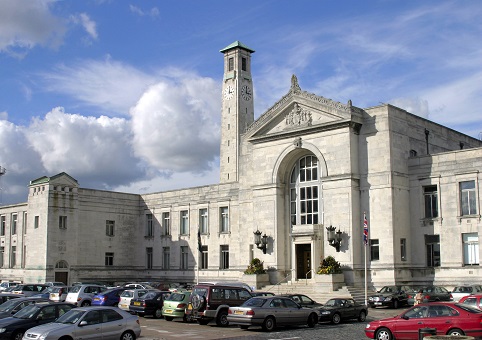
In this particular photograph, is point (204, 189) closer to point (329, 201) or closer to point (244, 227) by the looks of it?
point (244, 227)

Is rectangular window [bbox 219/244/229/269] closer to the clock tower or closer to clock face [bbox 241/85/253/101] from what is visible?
the clock tower

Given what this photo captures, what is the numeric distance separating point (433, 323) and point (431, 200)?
23428 mm

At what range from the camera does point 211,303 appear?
1175 inches

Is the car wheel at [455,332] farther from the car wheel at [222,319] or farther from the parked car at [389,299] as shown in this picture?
the parked car at [389,299]

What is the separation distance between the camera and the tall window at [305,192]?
48.0m

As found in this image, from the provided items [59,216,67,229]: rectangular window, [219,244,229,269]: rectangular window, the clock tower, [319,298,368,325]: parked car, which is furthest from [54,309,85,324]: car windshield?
the clock tower

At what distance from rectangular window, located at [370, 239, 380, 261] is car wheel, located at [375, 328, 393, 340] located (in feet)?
70.1

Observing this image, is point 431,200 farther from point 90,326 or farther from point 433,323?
point 90,326

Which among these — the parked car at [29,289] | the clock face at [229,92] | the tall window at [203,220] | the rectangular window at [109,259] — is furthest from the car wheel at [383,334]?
the clock face at [229,92]

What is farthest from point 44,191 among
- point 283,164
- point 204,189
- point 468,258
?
point 468,258

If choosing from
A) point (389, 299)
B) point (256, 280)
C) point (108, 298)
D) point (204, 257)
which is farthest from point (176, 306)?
point (204, 257)

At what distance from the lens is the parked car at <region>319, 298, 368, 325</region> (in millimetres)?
31219

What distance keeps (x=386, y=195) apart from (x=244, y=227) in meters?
13.7

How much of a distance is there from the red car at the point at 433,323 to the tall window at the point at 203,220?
36.9 meters
